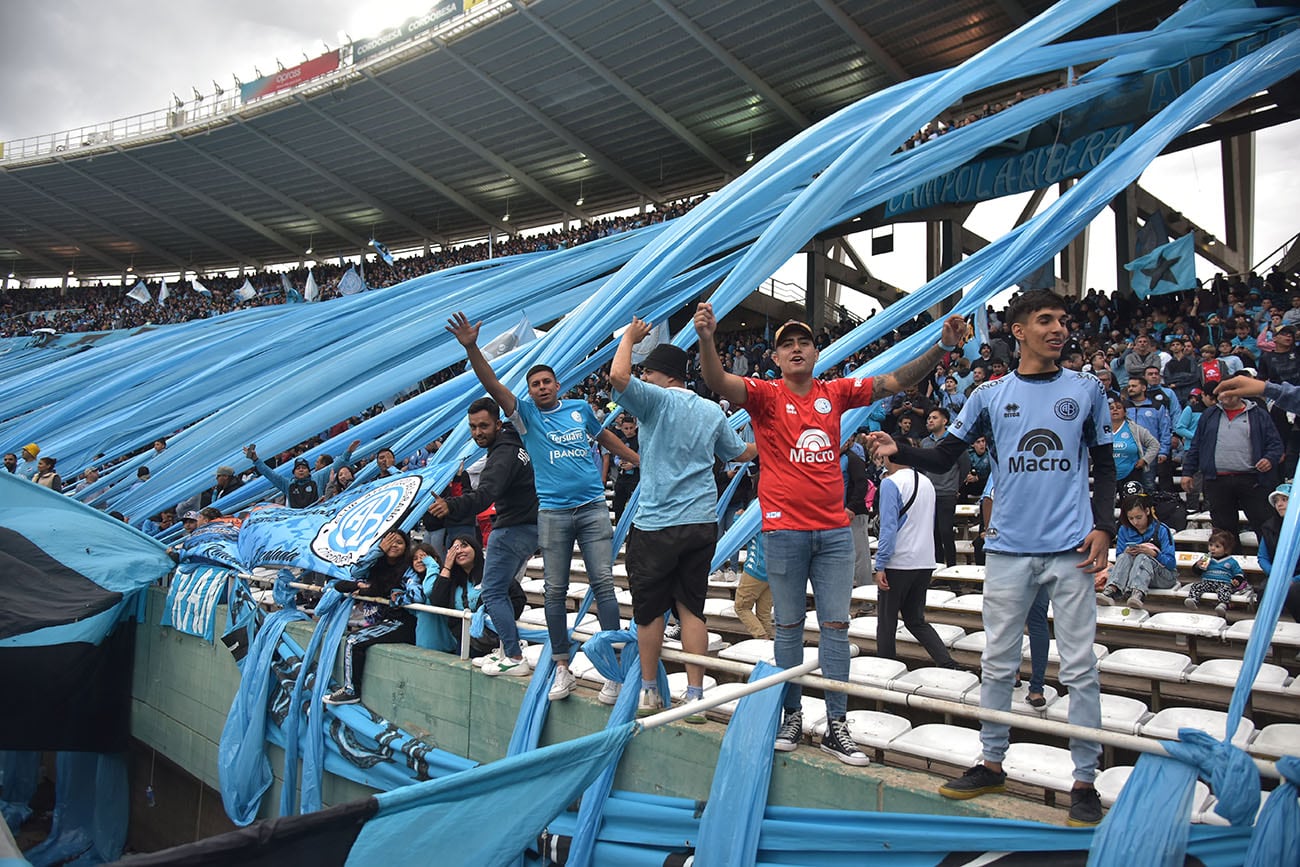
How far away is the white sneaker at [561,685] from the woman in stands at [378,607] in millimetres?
1446

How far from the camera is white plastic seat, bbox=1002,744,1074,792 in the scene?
2.58 metres

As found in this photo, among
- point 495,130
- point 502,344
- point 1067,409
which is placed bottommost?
point 1067,409

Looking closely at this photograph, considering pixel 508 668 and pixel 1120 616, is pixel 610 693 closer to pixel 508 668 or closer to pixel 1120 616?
pixel 508 668

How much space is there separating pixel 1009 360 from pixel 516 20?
40.6 ft

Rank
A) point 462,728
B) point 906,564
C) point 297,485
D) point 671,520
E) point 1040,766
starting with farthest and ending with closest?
point 297,485 < point 462,728 < point 906,564 < point 671,520 < point 1040,766

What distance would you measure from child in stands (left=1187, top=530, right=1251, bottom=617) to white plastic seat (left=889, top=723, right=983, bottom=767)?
237 cm

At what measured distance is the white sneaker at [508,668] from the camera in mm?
4090

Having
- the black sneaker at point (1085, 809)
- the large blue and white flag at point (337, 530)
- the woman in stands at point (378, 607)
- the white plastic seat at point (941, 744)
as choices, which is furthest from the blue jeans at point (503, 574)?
the black sneaker at point (1085, 809)

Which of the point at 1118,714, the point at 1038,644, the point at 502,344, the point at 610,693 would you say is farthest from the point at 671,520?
the point at 502,344

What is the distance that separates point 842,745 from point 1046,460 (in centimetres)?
116

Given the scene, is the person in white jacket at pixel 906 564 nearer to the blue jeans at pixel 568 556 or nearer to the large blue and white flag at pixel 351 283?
the blue jeans at pixel 568 556

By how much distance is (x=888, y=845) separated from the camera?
2.35 m

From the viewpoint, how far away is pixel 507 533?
413 cm

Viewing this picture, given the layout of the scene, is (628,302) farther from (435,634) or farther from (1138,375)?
(1138,375)
